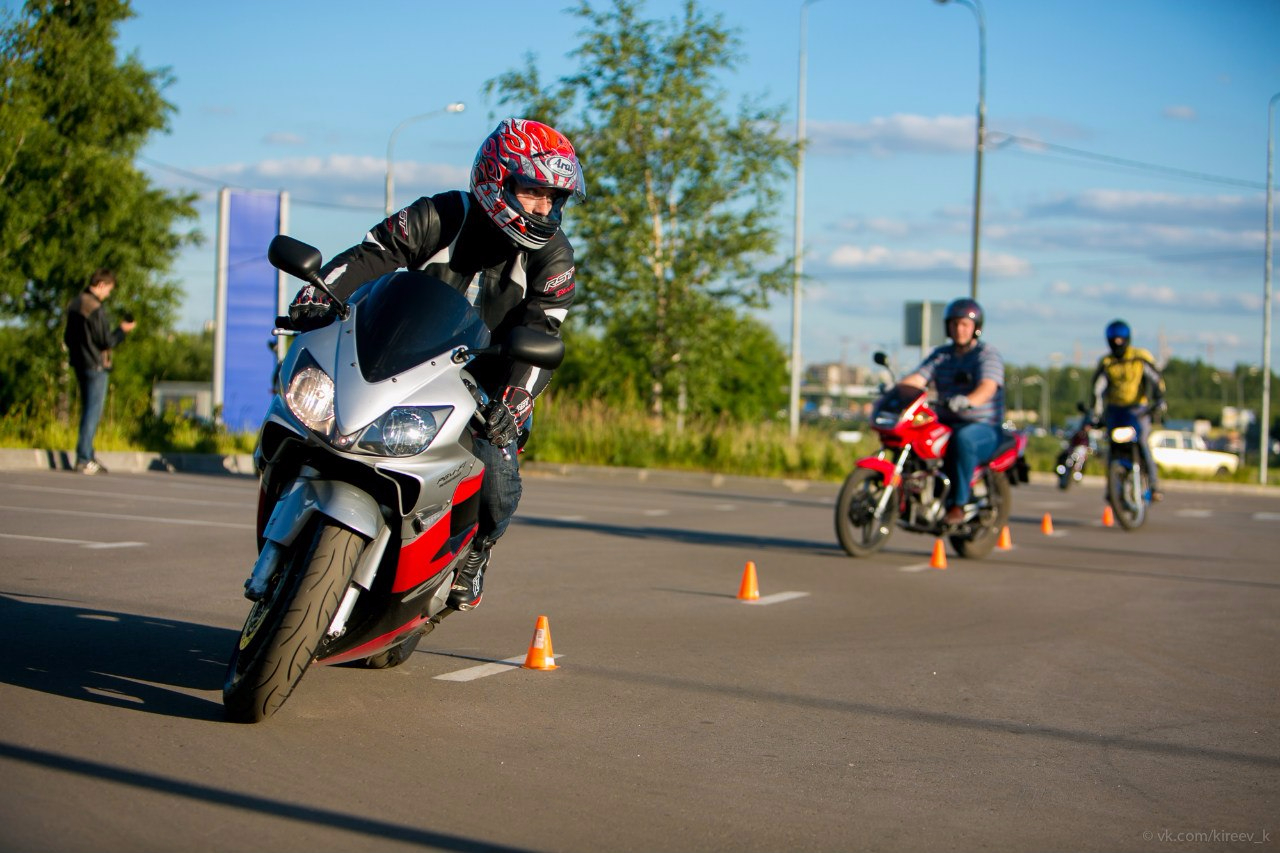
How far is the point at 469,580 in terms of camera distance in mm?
5535

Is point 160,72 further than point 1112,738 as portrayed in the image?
Yes

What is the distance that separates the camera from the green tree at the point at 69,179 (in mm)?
19922

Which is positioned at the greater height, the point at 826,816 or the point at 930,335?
the point at 930,335

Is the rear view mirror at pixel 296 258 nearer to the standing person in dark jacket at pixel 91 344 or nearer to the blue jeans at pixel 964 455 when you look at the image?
the blue jeans at pixel 964 455

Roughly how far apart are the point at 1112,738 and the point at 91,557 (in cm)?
629

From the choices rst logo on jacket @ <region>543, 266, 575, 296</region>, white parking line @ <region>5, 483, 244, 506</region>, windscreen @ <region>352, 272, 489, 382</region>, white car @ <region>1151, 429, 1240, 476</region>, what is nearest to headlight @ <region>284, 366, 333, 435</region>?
windscreen @ <region>352, 272, 489, 382</region>

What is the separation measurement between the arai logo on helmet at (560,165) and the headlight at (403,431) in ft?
3.97

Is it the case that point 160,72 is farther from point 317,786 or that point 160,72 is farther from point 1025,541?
point 317,786

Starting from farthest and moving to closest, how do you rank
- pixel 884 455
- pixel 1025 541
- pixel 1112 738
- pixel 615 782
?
pixel 1025 541 → pixel 884 455 → pixel 1112 738 → pixel 615 782

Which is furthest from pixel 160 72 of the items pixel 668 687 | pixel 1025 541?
pixel 668 687

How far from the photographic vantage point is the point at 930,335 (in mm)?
24406

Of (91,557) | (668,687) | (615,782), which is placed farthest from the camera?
(91,557)

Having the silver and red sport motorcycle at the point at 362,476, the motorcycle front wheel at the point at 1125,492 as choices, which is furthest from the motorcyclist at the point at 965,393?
the silver and red sport motorcycle at the point at 362,476

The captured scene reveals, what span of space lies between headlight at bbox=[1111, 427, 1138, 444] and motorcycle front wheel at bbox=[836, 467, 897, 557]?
215 inches
